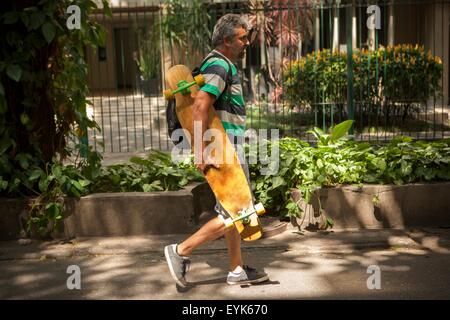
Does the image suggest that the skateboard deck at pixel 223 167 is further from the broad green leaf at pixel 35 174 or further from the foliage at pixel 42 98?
the broad green leaf at pixel 35 174

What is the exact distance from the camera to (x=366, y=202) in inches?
254

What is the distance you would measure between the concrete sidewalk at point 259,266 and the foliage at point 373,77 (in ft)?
18.5

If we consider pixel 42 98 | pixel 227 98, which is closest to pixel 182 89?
pixel 227 98

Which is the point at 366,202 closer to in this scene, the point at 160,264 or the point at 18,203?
the point at 160,264

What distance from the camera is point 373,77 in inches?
462

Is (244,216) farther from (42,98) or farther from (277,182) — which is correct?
(42,98)

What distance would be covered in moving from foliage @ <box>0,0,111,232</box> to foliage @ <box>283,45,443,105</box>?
5607 mm

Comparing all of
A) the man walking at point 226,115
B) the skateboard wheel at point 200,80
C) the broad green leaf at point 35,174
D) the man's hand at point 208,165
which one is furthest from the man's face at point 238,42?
the broad green leaf at point 35,174

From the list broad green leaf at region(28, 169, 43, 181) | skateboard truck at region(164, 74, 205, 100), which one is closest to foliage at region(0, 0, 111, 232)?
broad green leaf at region(28, 169, 43, 181)

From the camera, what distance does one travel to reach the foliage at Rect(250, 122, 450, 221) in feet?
21.3

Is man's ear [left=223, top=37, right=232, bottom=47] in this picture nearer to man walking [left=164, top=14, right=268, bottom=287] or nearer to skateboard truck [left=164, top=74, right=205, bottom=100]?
man walking [left=164, top=14, right=268, bottom=287]

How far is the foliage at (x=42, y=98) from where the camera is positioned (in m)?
6.21

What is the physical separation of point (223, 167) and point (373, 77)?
7427 mm

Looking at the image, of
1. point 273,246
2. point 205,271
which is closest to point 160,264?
point 205,271
